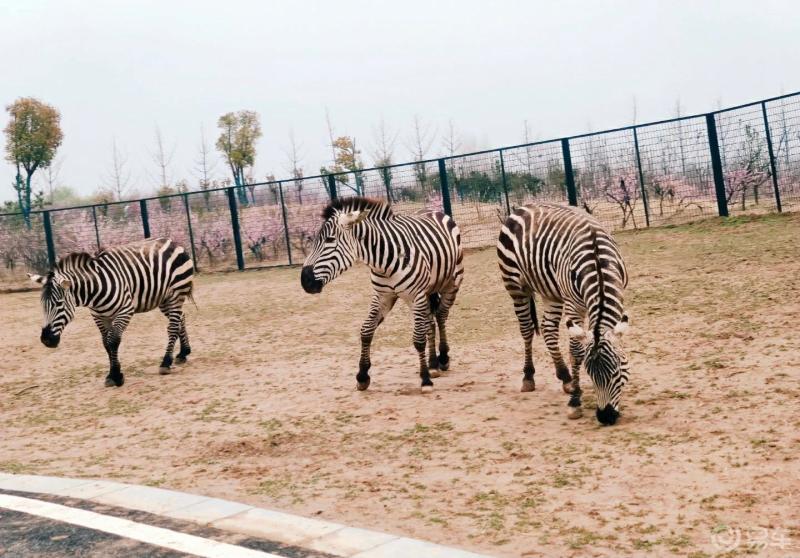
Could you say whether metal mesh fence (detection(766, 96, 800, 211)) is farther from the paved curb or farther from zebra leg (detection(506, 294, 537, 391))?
the paved curb

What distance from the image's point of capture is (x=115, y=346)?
11023 millimetres

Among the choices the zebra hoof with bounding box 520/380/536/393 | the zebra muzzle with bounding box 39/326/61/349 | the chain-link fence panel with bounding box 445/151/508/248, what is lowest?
the zebra hoof with bounding box 520/380/536/393

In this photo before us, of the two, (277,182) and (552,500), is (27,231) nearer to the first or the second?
(277,182)

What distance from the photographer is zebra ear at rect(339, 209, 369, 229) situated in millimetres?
9398

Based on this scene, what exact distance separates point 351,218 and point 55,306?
3.91 metres

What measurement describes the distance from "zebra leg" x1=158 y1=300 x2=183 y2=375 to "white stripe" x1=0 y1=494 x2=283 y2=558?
5226 millimetres

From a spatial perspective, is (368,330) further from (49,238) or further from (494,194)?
(49,238)

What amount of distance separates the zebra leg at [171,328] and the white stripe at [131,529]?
5226 mm

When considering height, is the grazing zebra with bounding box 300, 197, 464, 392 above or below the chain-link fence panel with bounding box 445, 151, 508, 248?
below

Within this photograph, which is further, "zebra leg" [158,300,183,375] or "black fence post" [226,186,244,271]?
"black fence post" [226,186,244,271]

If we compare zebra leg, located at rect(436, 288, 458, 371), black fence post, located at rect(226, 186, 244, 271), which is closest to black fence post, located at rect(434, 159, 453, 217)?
black fence post, located at rect(226, 186, 244, 271)

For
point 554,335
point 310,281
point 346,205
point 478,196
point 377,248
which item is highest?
point 478,196

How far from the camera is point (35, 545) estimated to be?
17.0 feet

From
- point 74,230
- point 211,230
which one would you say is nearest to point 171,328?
point 211,230
